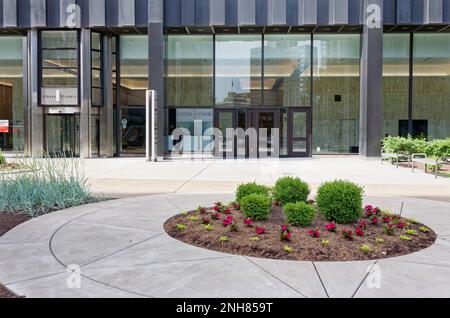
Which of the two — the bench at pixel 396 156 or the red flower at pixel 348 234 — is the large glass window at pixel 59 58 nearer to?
the bench at pixel 396 156

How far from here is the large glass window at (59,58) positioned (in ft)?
80.0

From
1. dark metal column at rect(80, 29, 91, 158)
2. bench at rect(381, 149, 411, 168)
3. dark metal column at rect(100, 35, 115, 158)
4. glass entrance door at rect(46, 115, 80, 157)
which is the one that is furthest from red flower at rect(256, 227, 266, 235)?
glass entrance door at rect(46, 115, 80, 157)

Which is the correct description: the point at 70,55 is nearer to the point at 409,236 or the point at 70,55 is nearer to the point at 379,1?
the point at 379,1

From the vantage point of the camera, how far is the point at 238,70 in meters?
25.9

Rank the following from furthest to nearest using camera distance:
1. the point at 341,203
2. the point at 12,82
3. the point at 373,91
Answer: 1. the point at 12,82
2. the point at 373,91
3. the point at 341,203

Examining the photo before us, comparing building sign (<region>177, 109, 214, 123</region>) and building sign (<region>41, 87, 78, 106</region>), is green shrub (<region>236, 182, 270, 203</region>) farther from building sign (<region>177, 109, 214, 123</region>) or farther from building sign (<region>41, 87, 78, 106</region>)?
building sign (<region>41, 87, 78, 106</region>)

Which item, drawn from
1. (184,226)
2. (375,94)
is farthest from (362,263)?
(375,94)

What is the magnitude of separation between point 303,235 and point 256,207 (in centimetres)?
96

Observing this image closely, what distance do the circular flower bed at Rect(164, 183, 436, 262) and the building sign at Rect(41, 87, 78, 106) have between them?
1963 cm

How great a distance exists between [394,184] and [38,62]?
67.9ft

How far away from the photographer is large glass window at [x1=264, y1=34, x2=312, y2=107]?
25.5 m

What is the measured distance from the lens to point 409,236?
18.7 ft

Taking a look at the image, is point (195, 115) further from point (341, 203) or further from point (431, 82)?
point (341, 203)

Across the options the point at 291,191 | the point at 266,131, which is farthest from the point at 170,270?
the point at 266,131
